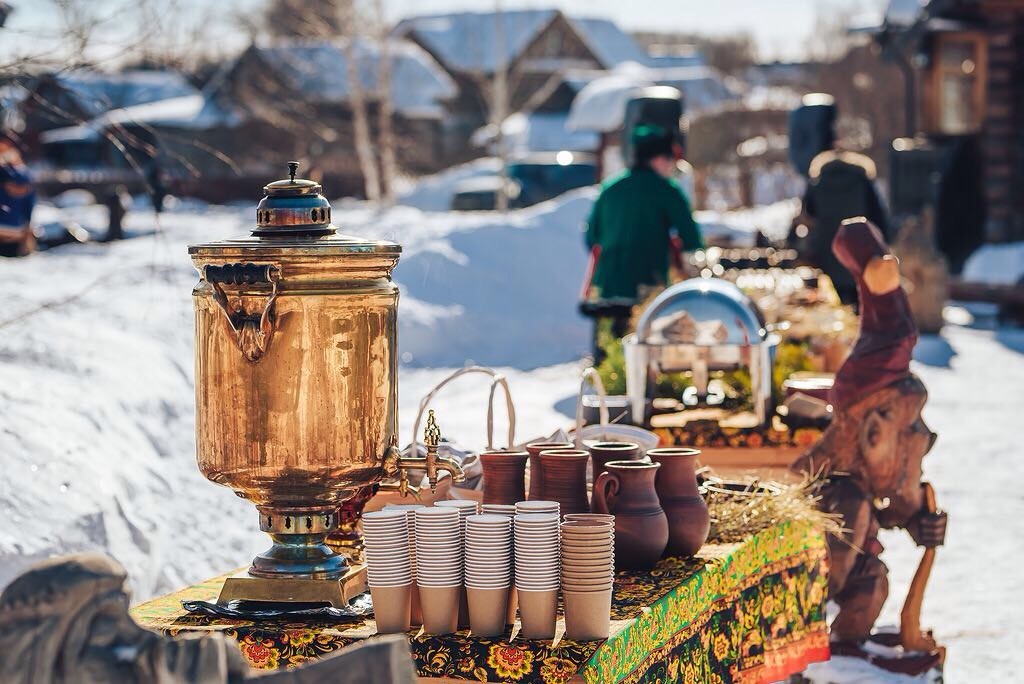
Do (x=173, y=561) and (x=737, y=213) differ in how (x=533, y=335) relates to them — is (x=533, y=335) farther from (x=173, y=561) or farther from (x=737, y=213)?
(x=737, y=213)

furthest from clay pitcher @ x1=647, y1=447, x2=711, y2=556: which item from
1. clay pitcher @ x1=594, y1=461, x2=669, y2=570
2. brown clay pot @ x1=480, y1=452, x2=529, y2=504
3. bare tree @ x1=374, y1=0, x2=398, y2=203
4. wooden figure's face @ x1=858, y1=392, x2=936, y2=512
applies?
bare tree @ x1=374, y1=0, x2=398, y2=203

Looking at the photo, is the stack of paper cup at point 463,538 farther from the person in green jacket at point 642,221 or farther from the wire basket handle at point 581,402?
the person in green jacket at point 642,221

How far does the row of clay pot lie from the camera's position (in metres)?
3.33

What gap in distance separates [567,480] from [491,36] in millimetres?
50731

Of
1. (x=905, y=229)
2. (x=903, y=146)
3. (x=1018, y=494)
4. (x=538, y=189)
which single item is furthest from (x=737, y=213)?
(x=1018, y=494)

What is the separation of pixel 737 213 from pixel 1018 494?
24.3 m

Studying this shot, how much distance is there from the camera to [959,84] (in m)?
21.5

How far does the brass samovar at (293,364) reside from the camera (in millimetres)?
2951

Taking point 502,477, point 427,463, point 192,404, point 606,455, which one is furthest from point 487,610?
point 192,404

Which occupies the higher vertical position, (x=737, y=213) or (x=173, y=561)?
(x=737, y=213)

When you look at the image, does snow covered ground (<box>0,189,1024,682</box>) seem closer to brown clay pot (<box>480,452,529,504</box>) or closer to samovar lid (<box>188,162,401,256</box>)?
brown clay pot (<box>480,452,529,504</box>)

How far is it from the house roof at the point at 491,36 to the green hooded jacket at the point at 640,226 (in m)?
39.2

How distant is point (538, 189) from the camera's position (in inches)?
1107

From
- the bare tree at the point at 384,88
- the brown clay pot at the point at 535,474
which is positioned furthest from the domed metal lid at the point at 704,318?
the bare tree at the point at 384,88
